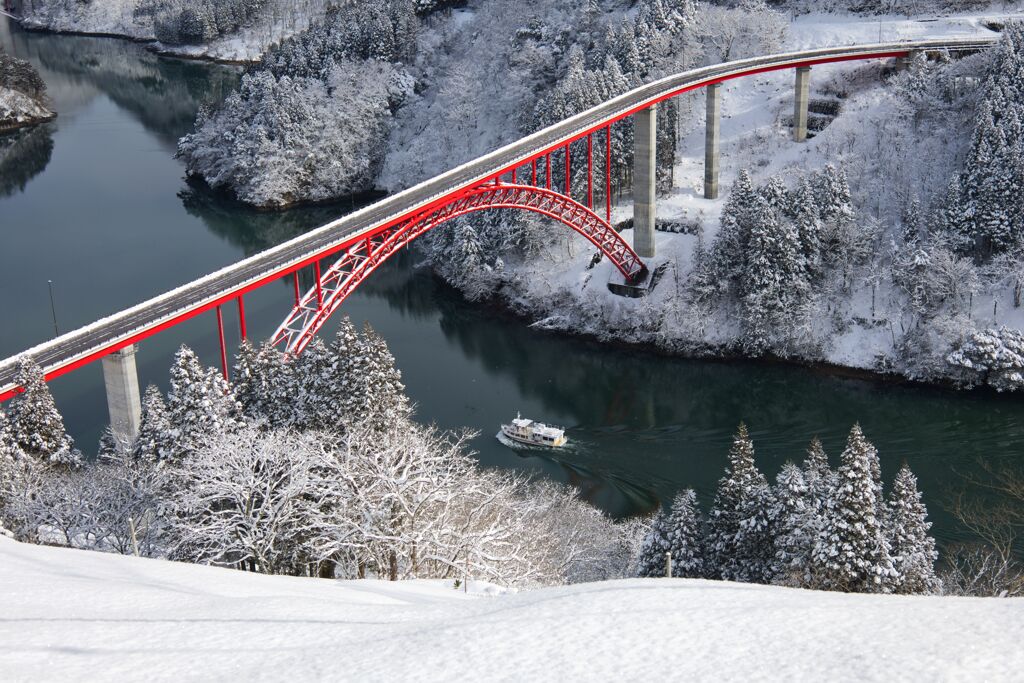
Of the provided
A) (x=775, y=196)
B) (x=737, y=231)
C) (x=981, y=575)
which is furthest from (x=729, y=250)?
(x=981, y=575)

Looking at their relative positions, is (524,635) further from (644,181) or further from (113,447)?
(644,181)

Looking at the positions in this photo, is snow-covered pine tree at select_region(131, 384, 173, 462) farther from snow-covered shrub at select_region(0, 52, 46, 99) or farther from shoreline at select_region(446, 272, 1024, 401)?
snow-covered shrub at select_region(0, 52, 46, 99)

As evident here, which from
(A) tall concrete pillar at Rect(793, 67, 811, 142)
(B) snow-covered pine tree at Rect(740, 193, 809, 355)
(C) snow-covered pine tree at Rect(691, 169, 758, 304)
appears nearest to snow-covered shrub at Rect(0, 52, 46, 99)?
(A) tall concrete pillar at Rect(793, 67, 811, 142)

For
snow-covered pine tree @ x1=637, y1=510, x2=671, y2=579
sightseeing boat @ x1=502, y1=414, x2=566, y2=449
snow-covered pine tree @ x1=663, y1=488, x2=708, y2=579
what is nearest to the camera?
snow-covered pine tree @ x1=663, y1=488, x2=708, y2=579

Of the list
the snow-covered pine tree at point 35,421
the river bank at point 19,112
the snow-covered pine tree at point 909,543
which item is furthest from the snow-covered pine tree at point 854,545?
the river bank at point 19,112

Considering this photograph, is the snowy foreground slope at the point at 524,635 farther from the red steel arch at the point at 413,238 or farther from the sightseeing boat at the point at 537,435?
the sightseeing boat at the point at 537,435

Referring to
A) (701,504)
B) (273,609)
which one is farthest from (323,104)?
(273,609)
